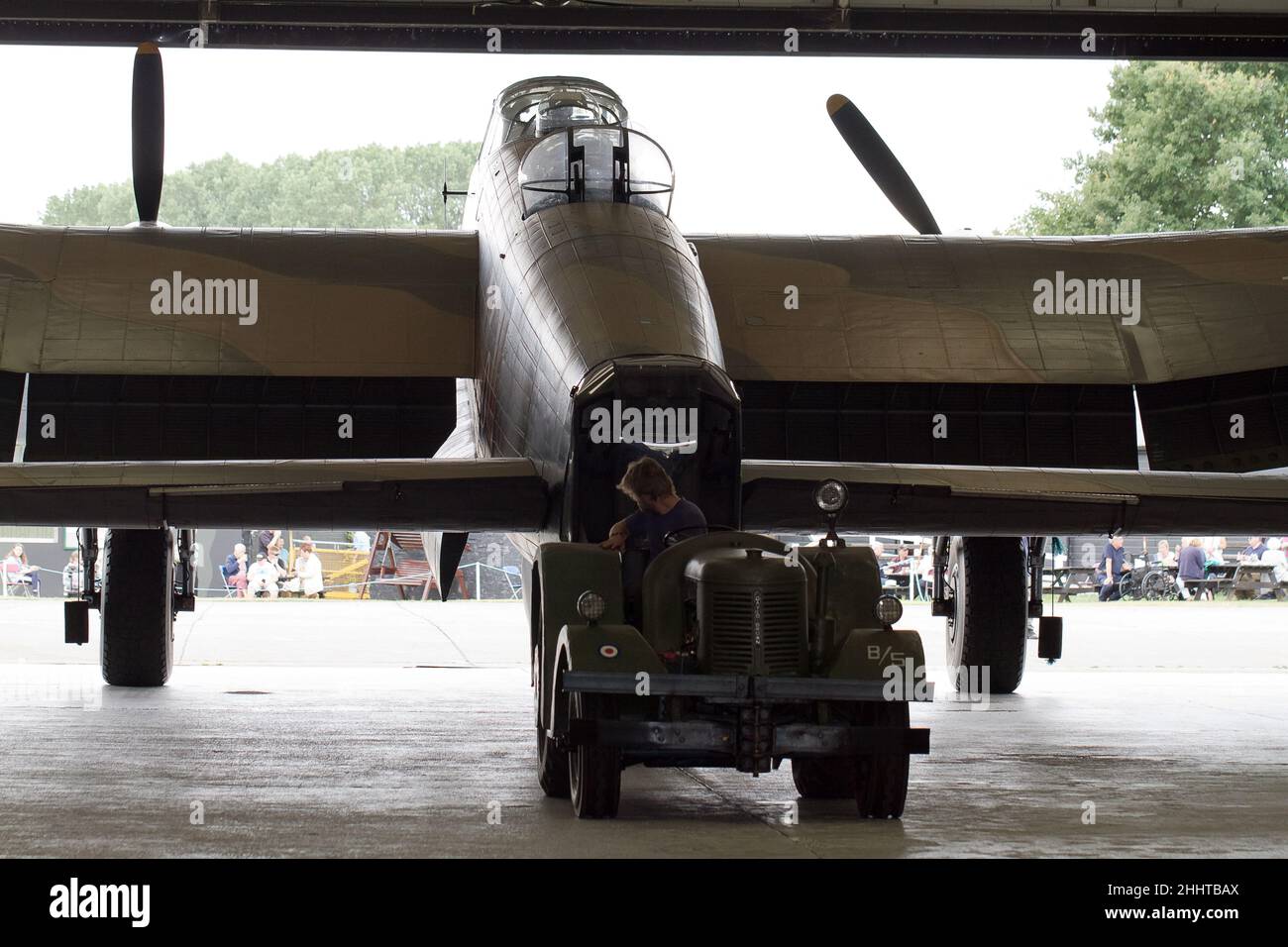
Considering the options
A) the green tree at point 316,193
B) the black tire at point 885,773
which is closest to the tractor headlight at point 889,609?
the black tire at point 885,773

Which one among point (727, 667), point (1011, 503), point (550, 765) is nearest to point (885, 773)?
point (727, 667)

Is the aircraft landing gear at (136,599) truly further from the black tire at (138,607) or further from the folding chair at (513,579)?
the folding chair at (513,579)

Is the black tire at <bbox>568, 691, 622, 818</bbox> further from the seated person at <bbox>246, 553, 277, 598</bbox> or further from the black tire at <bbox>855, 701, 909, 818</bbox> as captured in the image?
the seated person at <bbox>246, 553, 277, 598</bbox>

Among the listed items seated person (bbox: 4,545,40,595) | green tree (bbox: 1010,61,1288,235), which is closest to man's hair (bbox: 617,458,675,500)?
seated person (bbox: 4,545,40,595)

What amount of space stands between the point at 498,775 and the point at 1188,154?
42374 millimetres

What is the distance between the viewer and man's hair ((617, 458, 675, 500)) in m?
8.61

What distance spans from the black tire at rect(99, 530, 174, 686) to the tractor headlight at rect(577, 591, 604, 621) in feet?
28.0

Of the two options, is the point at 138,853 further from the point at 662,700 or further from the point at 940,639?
the point at 940,639

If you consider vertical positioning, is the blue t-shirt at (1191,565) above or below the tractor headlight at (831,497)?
below

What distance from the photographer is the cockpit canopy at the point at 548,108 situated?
47.9 ft

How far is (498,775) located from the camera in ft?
31.9

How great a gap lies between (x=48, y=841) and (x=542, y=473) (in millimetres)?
4080

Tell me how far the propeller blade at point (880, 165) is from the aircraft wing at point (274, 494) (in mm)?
8542
